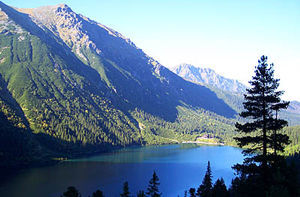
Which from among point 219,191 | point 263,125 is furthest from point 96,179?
point 263,125

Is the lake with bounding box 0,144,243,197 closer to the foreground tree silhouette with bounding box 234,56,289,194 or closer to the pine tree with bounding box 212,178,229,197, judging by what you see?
the pine tree with bounding box 212,178,229,197

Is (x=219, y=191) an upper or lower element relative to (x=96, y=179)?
upper

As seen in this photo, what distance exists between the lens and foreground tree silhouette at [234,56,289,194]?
26.0 m

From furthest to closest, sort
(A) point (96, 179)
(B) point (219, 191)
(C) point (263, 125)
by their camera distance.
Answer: (A) point (96, 179)
(B) point (219, 191)
(C) point (263, 125)

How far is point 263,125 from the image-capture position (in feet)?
88.9

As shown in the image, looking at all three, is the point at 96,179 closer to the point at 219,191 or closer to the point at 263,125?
the point at 219,191

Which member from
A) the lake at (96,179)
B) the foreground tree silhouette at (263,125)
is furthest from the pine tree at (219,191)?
the lake at (96,179)

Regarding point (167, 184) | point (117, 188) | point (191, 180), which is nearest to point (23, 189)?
point (117, 188)

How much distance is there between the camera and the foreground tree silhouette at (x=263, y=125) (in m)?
26.0

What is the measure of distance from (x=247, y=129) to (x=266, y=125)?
1.91 m

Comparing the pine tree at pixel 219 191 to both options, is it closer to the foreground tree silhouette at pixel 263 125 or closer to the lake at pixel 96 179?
the foreground tree silhouette at pixel 263 125

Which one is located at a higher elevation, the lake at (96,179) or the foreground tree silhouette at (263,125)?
the foreground tree silhouette at (263,125)

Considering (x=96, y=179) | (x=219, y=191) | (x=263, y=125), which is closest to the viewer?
(x=263, y=125)

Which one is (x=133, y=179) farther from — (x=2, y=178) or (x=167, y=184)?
(x=2, y=178)
